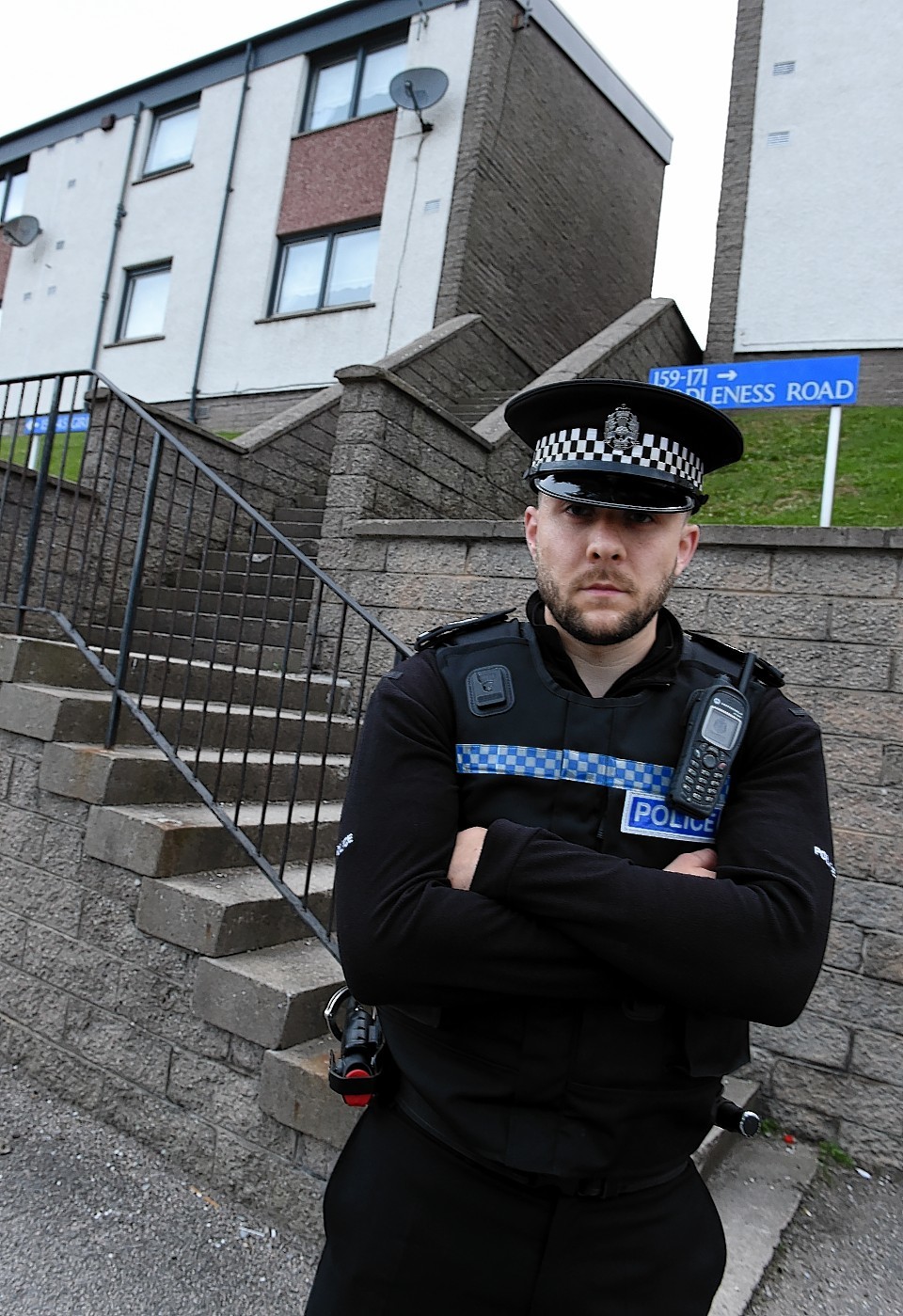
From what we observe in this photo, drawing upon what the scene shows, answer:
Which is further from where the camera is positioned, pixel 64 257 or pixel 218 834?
pixel 64 257

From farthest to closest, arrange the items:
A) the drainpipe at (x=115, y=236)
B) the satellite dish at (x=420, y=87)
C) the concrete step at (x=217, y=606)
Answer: the drainpipe at (x=115, y=236) < the satellite dish at (x=420, y=87) < the concrete step at (x=217, y=606)

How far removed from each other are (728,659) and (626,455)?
42 cm

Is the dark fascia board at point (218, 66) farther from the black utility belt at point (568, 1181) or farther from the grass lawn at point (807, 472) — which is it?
the black utility belt at point (568, 1181)

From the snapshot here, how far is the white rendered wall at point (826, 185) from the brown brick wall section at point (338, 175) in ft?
17.5

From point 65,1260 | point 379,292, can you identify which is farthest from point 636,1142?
point 379,292

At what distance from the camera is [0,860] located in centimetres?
381

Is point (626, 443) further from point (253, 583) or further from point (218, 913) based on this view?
point (253, 583)

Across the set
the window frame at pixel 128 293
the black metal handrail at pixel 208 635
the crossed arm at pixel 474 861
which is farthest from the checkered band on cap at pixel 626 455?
the window frame at pixel 128 293

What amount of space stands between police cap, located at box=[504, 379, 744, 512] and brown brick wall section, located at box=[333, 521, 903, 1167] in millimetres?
2421

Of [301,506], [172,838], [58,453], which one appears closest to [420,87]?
[58,453]

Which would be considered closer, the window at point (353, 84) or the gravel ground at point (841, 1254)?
the gravel ground at point (841, 1254)

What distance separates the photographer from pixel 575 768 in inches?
55.9

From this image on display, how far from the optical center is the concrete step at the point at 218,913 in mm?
3137

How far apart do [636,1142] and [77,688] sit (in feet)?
10.9
